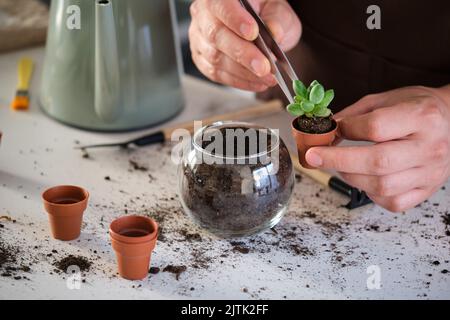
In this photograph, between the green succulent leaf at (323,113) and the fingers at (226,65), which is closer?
the green succulent leaf at (323,113)

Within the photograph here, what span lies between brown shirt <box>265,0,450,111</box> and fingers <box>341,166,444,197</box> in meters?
0.26

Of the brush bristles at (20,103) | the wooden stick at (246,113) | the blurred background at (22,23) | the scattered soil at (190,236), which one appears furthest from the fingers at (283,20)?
the blurred background at (22,23)

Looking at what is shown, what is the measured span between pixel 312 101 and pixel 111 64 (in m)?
0.42

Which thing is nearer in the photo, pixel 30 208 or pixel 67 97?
pixel 30 208

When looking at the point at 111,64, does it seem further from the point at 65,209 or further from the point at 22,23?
the point at 22,23

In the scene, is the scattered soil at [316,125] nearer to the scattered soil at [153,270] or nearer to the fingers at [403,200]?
the fingers at [403,200]

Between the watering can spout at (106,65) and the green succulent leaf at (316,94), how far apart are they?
41 centimetres

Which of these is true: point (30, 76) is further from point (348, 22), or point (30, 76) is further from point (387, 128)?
point (387, 128)

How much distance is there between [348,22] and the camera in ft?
3.84

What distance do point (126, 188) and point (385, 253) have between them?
0.40 metres

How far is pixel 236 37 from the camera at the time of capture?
104 cm

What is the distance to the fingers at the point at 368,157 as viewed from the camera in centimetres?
84

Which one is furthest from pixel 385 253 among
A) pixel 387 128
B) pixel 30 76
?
pixel 30 76

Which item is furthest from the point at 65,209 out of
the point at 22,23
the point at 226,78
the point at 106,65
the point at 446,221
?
the point at 22,23
